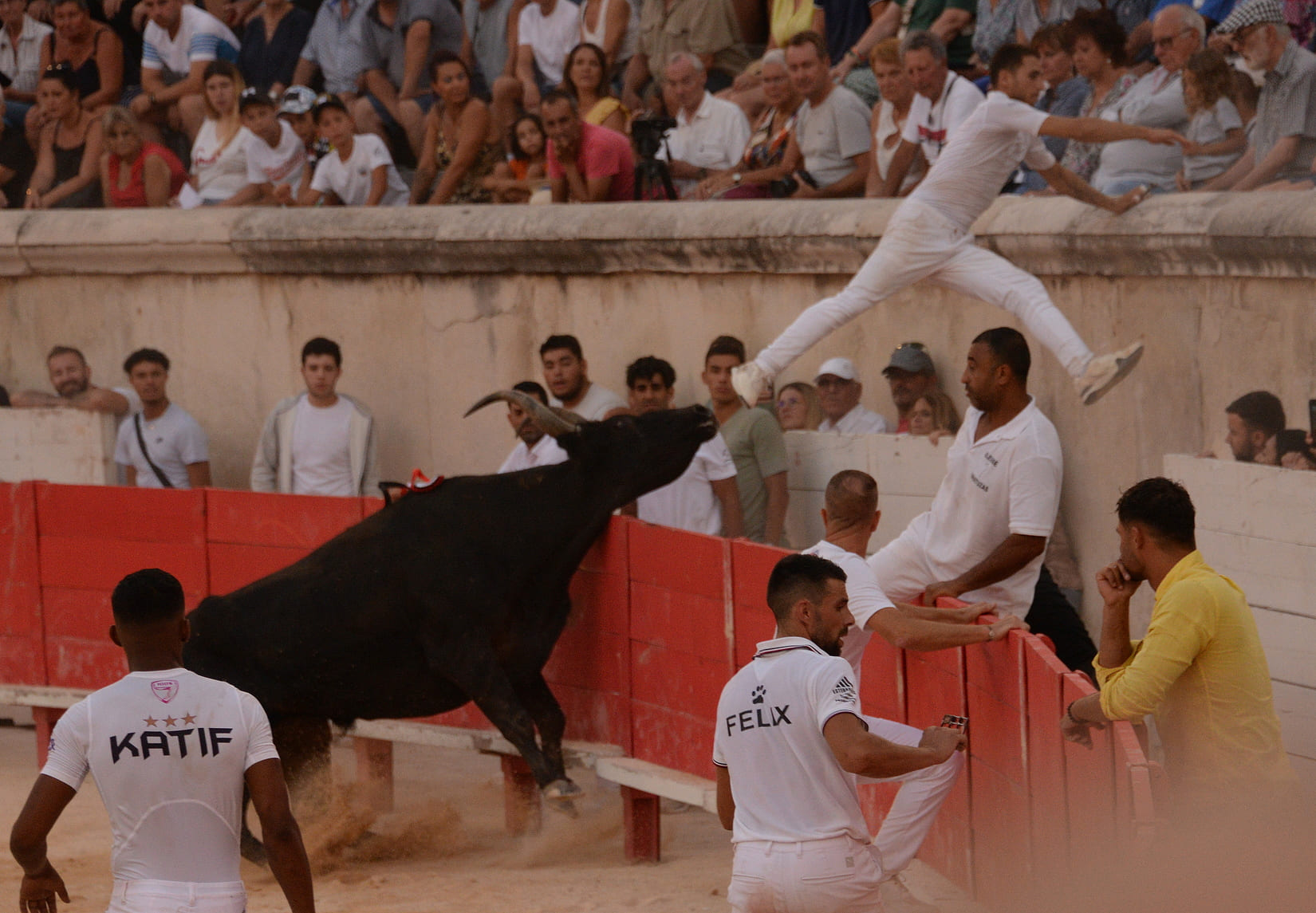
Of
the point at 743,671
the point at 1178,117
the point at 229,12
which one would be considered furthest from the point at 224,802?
the point at 229,12

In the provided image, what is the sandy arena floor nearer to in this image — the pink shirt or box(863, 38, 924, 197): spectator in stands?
box(863, 38, 924, 197): spectator in stands

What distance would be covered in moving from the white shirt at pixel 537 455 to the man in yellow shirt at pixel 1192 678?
14.3 feet

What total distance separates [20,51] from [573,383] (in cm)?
684

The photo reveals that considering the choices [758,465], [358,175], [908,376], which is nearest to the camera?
[758,465]

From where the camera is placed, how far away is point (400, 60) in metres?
11.8

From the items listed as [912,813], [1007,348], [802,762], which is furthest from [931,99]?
[802,762]

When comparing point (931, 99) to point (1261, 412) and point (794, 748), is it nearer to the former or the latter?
point (1261, 412)

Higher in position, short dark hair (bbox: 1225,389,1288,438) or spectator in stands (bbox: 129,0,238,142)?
spectator in stands (bbox: 129,0,238,142)

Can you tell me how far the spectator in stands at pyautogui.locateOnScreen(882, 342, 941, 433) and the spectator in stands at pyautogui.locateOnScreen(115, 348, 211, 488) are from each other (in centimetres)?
410

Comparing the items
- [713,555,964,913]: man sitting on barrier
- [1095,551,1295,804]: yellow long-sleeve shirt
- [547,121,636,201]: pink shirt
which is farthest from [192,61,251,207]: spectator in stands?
[1095,551,1295,804]: yellow long-sleeve shirt

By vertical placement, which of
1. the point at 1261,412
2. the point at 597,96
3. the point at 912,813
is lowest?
the point at 912,813

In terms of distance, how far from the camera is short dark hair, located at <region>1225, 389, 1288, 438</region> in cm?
680

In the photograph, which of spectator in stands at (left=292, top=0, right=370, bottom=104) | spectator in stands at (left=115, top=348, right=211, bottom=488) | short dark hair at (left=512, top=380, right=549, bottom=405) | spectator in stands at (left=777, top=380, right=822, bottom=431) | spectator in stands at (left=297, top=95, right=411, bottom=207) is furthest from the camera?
spectator in stands at (left=292, top=0, right=370, bottom=104)

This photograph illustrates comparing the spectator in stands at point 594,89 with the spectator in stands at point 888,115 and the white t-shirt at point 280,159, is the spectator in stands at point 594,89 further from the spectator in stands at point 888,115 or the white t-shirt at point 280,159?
the white t-shirt at point 280,159
